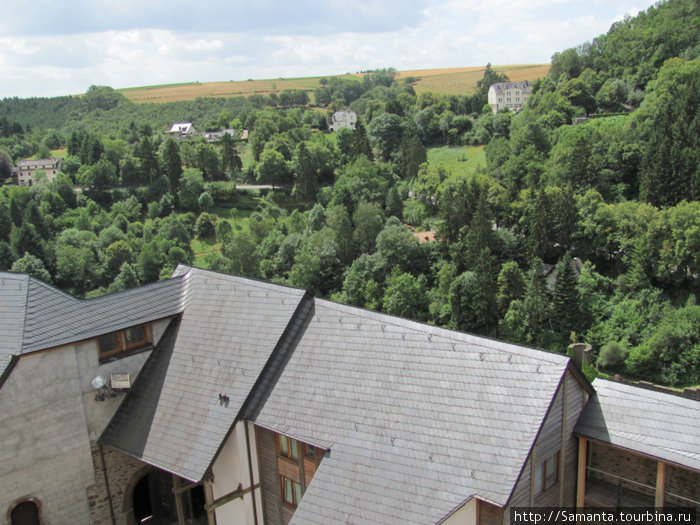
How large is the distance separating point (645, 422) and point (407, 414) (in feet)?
18.9

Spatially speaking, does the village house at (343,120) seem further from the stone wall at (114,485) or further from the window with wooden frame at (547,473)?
the window with wooden frame at (547,473)

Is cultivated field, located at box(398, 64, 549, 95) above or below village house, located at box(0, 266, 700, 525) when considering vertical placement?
above

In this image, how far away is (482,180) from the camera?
6028 cm

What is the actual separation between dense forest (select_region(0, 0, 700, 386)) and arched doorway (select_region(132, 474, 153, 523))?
106 ft

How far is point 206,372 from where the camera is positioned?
18.0m

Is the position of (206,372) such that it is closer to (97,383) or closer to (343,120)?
(97,383)

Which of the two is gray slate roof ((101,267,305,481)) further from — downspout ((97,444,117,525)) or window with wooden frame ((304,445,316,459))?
window with wooden frame ((304,445,316,459))

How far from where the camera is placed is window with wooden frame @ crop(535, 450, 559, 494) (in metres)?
13.5

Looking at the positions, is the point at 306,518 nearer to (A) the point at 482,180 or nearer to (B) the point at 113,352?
(B) the point at 113,352

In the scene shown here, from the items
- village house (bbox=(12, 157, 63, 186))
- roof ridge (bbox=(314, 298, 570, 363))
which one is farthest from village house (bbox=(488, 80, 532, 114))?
roof ridge (bbox=(314, 298, 570, 363))

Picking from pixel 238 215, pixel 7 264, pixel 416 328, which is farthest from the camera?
pixel 238 215

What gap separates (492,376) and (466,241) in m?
39.6

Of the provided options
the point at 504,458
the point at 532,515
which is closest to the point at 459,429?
the point at 504,458

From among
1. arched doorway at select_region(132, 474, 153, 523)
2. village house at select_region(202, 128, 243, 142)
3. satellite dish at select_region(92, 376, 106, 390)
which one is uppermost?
village house at select_region(202, 128, 243, 142)
